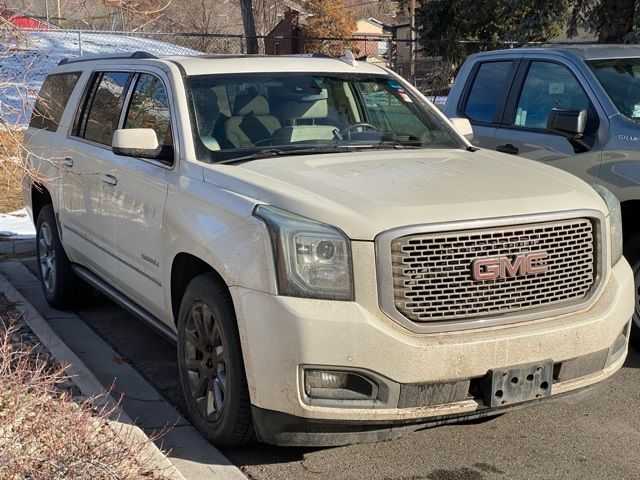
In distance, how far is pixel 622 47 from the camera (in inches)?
262

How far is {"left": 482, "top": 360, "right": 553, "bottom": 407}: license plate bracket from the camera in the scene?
149 inches

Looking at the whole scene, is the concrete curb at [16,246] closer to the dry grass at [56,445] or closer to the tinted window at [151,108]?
the tinted window at [151,108]

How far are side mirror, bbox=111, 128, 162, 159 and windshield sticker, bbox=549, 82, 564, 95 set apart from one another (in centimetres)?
318

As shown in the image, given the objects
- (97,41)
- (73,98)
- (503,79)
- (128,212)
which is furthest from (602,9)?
(97,41)

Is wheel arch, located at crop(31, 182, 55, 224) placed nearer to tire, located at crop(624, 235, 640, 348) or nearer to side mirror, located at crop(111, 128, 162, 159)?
side mirror, located at crop(111, 128, 162, 159)

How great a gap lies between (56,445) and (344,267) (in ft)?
4.49

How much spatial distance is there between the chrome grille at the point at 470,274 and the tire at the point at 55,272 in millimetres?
3817

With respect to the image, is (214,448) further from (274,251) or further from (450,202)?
(450,202)

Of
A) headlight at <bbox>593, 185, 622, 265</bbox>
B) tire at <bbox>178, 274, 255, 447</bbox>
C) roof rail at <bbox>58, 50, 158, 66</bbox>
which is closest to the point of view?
tire at <bbox>178, 274, 255, 447</bbox>

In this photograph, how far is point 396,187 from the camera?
4.07m

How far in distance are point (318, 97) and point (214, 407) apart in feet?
6.89

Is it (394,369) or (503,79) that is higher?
(503,79)

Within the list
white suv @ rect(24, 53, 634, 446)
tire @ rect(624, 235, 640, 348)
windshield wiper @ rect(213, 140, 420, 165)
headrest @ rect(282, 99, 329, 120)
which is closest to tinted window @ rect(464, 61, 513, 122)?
tire @ rect(624, 235, 640, 348)

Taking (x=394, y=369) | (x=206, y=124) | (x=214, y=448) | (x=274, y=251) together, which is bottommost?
(x=214, y=448)
